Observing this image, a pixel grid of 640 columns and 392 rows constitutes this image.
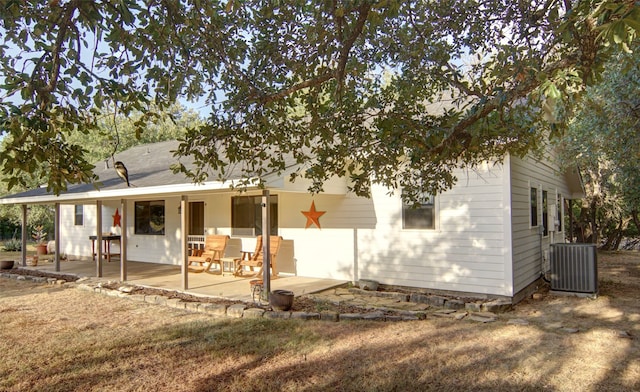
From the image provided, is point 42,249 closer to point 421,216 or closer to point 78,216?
point 78,216

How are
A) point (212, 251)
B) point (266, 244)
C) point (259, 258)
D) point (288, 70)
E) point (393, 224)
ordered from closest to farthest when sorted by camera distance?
point (288, 70), point (266, 244), point (393, 224), point (259, 258), point (212, 251)

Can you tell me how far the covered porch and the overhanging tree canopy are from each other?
177 inches

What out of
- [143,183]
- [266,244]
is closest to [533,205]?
[266,244]

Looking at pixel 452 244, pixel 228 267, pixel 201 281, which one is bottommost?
pixel 201 281

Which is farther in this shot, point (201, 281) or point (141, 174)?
point (141, 174)

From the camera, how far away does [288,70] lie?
4.95 meters

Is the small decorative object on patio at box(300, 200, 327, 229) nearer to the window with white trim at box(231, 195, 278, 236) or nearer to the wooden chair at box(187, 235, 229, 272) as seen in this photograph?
the window with white trim at box(231, 195, 278, 236)

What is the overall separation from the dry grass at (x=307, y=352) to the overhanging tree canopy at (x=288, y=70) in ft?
6.67

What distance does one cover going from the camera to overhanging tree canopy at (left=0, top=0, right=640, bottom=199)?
3023 mm

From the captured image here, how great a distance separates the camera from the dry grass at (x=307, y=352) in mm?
4453

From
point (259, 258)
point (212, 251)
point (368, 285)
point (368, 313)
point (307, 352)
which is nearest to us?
point (307, 352)

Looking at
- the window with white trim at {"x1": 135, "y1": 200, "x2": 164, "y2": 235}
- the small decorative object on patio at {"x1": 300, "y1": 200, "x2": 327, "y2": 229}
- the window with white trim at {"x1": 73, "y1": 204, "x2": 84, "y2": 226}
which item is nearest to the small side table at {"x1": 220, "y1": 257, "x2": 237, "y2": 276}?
the small decorative object on patio at {"x1": 300, "y1": 200, "x2": 327, "y2": 229}

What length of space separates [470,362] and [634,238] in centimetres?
2236

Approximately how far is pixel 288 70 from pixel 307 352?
3.40 metres
